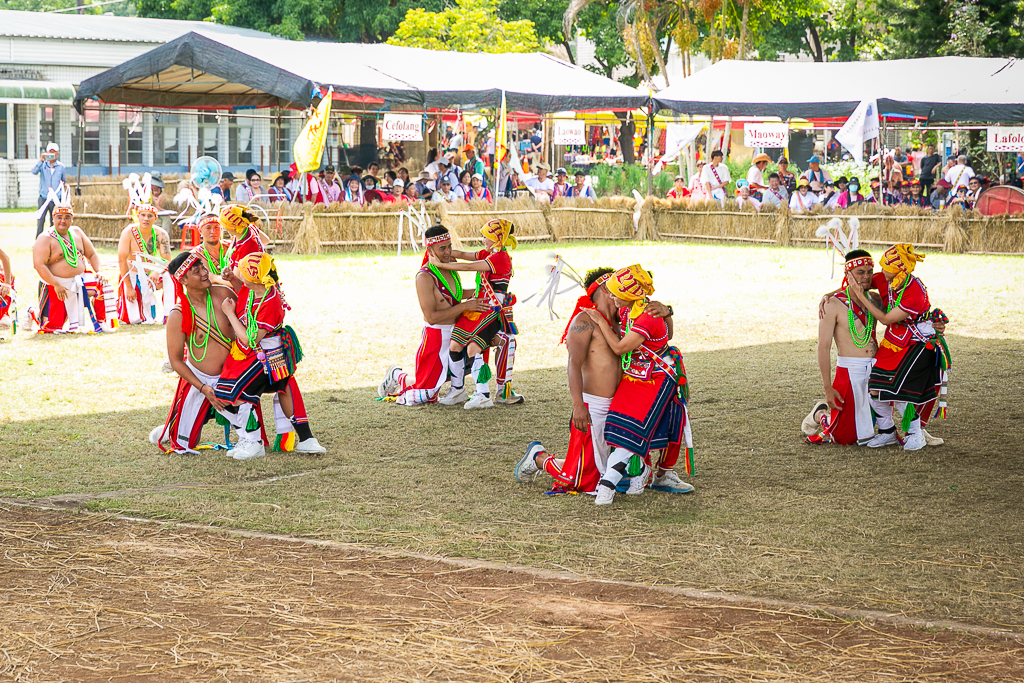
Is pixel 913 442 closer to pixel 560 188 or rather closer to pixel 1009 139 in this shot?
pixel 1009 139

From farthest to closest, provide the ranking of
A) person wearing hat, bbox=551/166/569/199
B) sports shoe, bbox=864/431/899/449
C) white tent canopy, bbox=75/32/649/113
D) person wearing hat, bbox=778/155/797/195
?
person wearing hat, bbox=551/166/569/199 → person wearing hat, bbox=778/155/797/195 → white tent canopy, bbox=75/32/649/113 → sports shoe, bbox=864/431/899/449

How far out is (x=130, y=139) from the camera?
36.7 meters

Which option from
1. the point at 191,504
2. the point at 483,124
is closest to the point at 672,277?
the point at 191,504

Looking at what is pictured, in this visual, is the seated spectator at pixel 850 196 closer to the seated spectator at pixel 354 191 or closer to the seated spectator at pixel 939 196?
the seated spectator at pixel 939 196

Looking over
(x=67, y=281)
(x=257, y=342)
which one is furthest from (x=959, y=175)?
(x=257, y=342)

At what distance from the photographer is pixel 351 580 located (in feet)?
16.3

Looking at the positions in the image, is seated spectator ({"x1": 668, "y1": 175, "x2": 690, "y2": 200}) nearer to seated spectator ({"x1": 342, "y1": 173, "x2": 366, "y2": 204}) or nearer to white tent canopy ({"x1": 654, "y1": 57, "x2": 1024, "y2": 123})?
white tent canopy ({"x1": 654, "y1": 57, "x2": 1024, "y2": 123})

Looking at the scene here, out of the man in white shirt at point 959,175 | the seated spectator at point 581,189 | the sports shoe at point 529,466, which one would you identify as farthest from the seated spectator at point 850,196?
the sports shoe at point 529,466

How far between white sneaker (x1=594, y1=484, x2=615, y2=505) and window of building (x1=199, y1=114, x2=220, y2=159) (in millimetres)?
32726

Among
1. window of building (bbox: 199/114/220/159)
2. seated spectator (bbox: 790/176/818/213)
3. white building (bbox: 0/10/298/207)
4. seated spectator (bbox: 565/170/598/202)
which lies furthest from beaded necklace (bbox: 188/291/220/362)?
window of building (bbox: 199/114/220/159)

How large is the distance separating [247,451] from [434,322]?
2.09 meters

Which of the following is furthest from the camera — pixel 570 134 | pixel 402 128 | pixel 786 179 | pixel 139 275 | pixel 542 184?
pixel 542 184

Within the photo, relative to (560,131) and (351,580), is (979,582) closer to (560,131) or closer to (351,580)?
(351,580)

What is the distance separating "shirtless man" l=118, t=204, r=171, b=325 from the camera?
12.5 m
